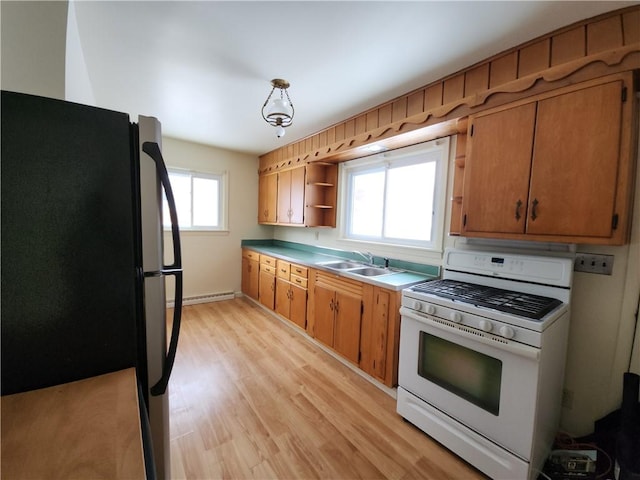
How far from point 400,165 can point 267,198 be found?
231cm

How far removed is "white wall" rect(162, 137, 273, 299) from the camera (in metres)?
3.96

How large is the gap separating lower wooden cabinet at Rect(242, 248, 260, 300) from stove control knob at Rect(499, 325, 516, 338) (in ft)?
10.6

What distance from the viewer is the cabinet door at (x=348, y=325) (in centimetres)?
235

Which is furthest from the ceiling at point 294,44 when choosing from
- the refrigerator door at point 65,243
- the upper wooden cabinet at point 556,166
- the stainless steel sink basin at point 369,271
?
the stainless steel sink basin at point 369,271

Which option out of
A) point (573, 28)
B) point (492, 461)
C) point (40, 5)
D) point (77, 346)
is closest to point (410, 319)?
point (492, 461)

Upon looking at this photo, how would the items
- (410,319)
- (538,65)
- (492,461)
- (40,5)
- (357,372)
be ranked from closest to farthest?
(40,5) → (492,461) → (538,65) → (410,319) → (357,372)

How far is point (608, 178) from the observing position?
4.27 ft

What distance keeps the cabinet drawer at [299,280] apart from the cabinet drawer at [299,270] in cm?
3

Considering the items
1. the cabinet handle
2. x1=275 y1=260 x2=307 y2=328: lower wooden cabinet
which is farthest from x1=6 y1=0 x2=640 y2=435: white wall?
x1=275 y1=260 x2=307 y2=328: lower wooden cabinet

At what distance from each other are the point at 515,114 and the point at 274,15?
58.5 inches

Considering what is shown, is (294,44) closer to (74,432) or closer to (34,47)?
(34,47)

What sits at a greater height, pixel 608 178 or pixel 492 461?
pixel 608 178

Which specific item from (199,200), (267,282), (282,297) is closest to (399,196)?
(282,297)

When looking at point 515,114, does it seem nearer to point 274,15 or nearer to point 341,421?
point 274,15
